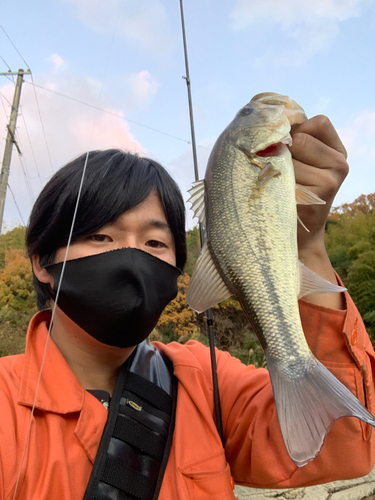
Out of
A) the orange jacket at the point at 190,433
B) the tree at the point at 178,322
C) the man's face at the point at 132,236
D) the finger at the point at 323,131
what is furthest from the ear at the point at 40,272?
the tree at the point at 178,322

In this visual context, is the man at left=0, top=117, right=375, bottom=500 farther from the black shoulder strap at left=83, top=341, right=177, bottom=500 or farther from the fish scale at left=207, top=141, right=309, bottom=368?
the fish scale at left=207, top=141, right=309, bottom=368

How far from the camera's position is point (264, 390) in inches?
76.9

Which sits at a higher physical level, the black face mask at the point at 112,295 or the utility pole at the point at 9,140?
the utility pole at the point at 9,140

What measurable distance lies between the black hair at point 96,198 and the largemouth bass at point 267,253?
47 cm

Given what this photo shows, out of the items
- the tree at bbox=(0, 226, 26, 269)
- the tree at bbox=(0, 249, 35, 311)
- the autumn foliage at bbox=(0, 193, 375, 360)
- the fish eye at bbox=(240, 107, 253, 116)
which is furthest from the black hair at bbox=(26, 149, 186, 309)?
the tree at bbox=(0, 226, 26, 269)

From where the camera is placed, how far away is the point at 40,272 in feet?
6.62

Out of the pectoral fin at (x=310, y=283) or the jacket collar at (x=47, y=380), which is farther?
the jacket collar at (x=47, y=380)

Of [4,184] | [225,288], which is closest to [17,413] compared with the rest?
[225,288]

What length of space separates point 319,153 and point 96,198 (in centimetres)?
118

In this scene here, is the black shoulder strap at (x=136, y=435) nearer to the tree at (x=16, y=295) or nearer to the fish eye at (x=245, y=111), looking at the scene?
the fish eye at (x=245, y=111)

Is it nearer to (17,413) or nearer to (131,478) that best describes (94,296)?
(17,413)

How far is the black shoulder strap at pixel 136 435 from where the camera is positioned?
153 centimetres

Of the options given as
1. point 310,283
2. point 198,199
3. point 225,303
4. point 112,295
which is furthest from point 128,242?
point 225,303

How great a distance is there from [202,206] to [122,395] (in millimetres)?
1105
